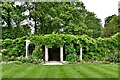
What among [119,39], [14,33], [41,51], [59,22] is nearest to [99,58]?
[119,39]

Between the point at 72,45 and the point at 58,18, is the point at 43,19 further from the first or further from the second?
the point at 72,45

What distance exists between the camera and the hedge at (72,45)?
49.4 ft

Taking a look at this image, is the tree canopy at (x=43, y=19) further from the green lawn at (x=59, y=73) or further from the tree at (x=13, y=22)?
the green lawn at (x=59, y=73)

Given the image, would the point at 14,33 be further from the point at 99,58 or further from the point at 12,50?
the point at 99,58

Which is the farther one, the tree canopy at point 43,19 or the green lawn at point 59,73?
the tree canopy at point 43,19

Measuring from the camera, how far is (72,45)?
50.1ft

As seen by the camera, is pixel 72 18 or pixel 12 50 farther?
pixel 72 18

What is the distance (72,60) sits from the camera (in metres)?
14.7

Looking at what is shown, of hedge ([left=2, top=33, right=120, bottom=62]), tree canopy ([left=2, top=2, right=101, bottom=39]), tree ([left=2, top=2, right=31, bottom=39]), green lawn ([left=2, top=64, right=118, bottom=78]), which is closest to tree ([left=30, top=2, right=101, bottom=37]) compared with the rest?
tree canopy ([left=2, top=2, right=101, bottom=39])

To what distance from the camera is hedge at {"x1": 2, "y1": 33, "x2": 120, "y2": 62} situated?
1506 centimetres

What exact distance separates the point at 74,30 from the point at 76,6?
6.37 ft

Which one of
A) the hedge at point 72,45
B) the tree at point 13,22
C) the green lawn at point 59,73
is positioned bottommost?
the green lawn at point 59,73

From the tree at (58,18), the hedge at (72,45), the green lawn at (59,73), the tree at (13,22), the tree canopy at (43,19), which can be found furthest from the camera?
the tree at (58,18)

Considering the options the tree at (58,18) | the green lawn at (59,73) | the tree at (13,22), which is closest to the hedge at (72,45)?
the tree at (13,22)
